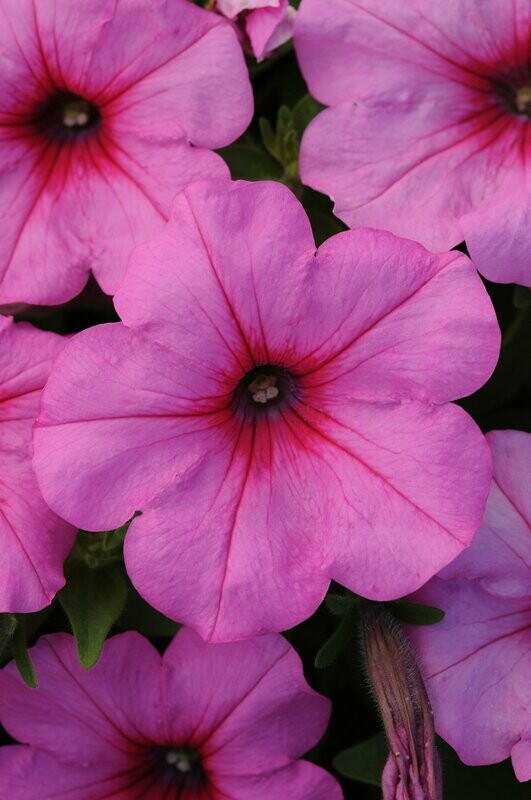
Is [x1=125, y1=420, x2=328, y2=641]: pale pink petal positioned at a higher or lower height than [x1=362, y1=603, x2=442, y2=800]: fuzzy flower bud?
higher

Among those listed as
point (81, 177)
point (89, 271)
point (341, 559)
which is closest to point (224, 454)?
point (341, 559)

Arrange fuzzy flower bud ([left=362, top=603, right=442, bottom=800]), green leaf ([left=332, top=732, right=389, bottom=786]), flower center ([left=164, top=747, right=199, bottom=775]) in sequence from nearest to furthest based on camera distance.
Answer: fuzzy flower bud ([left=362, top=603, right=442, bottom=800])
green leaf ([left=332, top=732, right=389, bottom=786])
flower center ([left=164, top=747, right=199, bottom=775])

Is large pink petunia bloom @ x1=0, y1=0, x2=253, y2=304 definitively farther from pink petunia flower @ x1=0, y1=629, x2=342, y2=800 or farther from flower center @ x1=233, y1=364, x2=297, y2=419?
pink petunia flower @ x1=0, y1=629, x2=342, y2=800

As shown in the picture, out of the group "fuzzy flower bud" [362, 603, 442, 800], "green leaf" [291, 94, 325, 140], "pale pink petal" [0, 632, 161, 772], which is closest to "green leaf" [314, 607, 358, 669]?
"fuzzy flower bud" [362, 603, 442, 800]

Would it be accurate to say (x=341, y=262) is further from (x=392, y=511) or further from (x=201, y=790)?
(x=201, y=790)

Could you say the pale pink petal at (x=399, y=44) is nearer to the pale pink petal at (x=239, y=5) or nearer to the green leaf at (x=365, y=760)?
the pale pink petal at (x=239, y=5)

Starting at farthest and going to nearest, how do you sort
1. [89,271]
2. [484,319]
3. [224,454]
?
[89,271] → [224,454] → [484,319]
